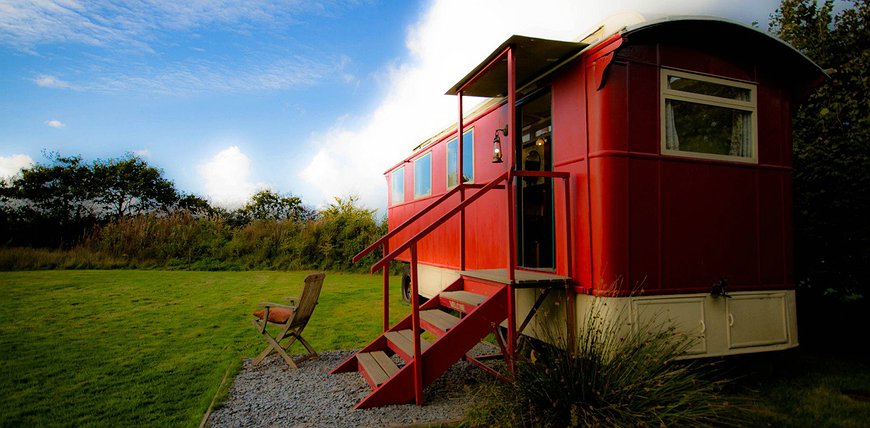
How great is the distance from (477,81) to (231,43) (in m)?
5.64

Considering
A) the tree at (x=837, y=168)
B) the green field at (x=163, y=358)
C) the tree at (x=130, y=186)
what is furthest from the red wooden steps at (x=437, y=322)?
the tree at (x=130, y=186)

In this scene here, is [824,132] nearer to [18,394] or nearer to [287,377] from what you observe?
[287,377]

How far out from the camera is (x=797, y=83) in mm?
4562

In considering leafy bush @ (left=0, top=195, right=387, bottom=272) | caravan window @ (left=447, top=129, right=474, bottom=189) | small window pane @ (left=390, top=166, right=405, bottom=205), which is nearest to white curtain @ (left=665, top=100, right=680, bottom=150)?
caravan window @ (left=447, top=129, right=474, bottom=189)

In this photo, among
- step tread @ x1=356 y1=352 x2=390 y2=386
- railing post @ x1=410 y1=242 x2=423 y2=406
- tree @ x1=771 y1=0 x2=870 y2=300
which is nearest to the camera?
railing post @ x1=410 y1=242 x2=423 y2=406

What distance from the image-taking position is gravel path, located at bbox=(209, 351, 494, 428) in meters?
3.51

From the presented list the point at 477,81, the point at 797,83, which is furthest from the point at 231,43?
the point at 797,83

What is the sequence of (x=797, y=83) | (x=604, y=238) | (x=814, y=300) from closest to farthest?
1. (x=604, y=238)
2. (x=797, y=83)
3. (x=814, y=300)

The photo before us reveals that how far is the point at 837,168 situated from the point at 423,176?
519 cm

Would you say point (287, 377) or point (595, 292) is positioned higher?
point (595, 292)

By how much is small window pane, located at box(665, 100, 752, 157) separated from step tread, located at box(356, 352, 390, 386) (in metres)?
2.93

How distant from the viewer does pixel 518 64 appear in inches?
173

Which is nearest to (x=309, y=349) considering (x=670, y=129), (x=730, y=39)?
(x=670, y=129)

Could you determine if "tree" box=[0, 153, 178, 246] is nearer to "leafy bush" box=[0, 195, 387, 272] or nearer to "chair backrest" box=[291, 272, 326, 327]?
"leafy bush" box=[0, 195, 387, 272]
